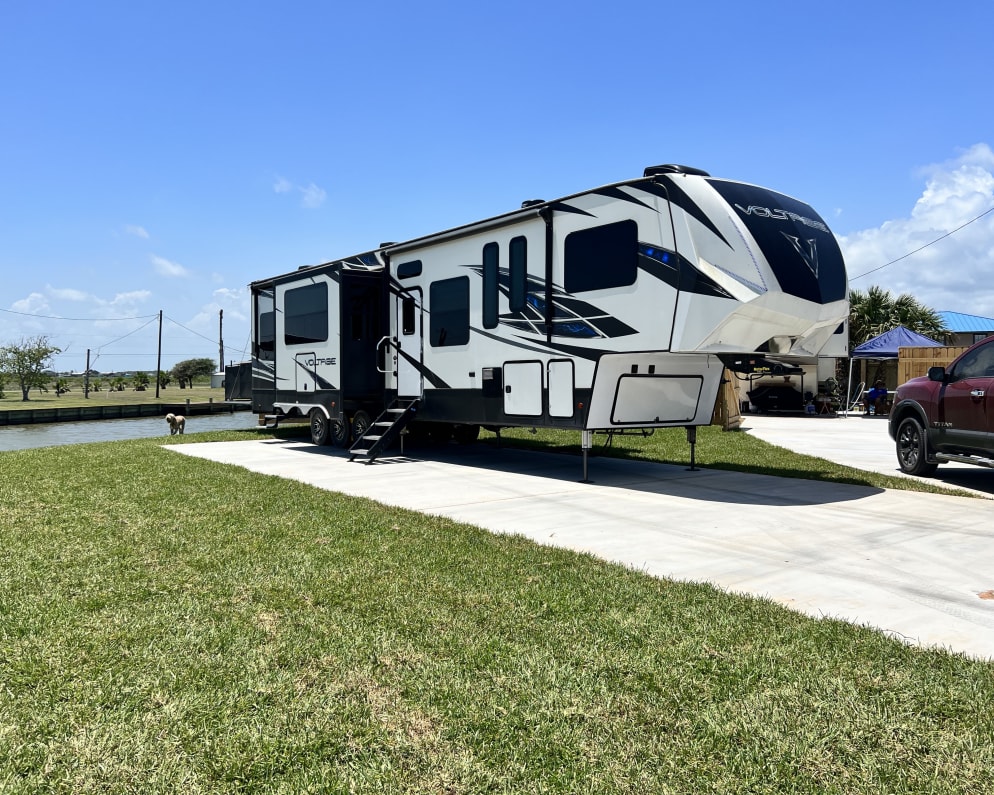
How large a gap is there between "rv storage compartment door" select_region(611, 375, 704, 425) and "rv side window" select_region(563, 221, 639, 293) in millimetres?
1171

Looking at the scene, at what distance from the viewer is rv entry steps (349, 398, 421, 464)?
36.0ft

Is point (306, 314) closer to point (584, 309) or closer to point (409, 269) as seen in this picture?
point (409, 269)

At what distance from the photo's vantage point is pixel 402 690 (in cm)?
300

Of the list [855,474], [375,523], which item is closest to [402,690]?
[375,523]

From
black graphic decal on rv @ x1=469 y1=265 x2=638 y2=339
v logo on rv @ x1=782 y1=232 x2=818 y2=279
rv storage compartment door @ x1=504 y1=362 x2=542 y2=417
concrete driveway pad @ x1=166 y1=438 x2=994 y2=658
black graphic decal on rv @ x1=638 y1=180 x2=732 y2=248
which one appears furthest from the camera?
rv storage compartment door @ x1=504 y1=362 x2=542 y2=417

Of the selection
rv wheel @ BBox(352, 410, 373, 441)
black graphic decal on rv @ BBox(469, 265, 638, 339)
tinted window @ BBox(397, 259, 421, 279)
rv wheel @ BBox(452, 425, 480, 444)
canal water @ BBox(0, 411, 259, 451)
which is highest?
tinted window @ BBox(397, 259, 421, 279)

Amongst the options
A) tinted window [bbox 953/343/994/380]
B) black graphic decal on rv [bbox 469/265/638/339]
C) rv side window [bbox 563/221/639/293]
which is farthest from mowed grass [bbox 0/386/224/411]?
tinted window [bbox 953/343/994/380]

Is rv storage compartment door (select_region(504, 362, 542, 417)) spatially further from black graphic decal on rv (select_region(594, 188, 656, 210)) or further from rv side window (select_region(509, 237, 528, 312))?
black graphic decal on rv (select_region(594, 188, 656, 210))

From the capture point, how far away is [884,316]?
29.0 metres

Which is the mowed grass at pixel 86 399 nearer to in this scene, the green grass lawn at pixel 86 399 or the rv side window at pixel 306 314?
the green grass lawn at pixel 86 399

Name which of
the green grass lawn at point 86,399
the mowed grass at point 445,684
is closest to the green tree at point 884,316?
the mowed grass at point 445,684

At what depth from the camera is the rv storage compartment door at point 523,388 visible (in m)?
9.21

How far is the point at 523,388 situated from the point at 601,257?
1.99m

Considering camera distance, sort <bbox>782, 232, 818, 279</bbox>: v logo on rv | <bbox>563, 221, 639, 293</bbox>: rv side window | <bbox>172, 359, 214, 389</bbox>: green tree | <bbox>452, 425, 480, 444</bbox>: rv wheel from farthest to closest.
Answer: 1. <bbox>172, 359, 214, 389</bbox>: green tree
2. <bbox>452, 425, 480, 444</bbox>: rv wheel
3. <bbox>563, 221, 639, 293</bbox>: rv side window
4. <bbox>782, 232, 818, 279</bbox>: v logo on rv
